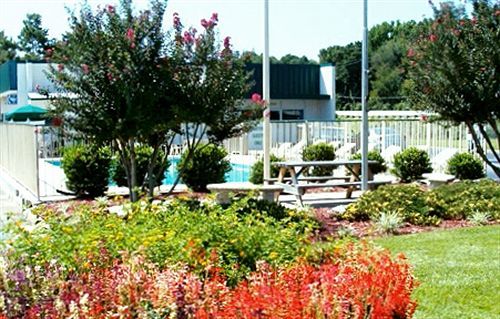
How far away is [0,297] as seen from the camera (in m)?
3.74

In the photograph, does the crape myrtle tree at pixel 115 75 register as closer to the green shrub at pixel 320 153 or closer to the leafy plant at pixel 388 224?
the leafy plant at pixel 388 224

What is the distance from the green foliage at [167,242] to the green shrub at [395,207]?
5174mm

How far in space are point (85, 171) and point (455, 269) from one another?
8.46 meters

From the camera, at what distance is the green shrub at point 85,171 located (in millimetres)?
13641

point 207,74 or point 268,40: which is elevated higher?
point 268,40

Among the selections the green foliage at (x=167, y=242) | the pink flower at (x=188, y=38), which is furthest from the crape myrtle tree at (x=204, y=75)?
the green foliage at (x=167, y=242)

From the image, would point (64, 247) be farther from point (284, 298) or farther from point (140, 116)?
point (140, 116)

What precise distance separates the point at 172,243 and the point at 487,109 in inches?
360

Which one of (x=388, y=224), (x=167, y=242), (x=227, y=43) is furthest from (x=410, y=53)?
(x=167, y=242)

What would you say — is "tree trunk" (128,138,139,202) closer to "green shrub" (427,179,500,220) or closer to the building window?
"green shrub" (427,179,500,220)

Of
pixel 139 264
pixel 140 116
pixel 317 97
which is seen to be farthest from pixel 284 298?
pixel 317 97

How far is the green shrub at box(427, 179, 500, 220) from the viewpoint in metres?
10.9

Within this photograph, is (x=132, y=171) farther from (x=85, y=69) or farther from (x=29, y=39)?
(x=29, y=39)

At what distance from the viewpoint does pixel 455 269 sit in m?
7.09
